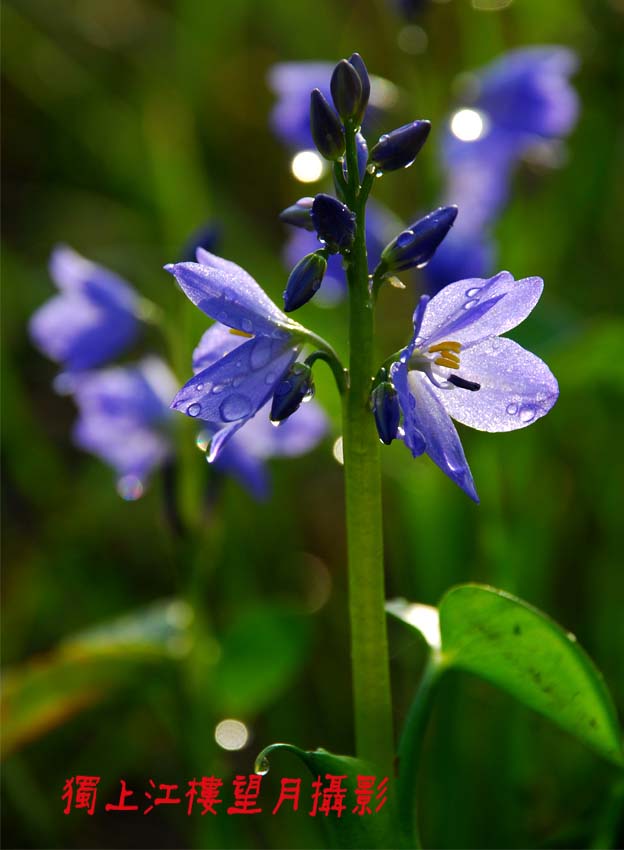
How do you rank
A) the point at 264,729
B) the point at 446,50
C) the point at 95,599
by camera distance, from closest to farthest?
the point at 264,729 < the point at 95,599 < the point at 446,50

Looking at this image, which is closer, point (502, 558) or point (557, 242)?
point (502, 558)

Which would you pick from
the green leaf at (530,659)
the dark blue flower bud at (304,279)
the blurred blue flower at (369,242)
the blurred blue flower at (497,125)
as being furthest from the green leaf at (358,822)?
the blurred blue flower at (497,125)

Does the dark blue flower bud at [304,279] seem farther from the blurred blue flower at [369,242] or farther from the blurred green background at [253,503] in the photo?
the blurred blue flower at [369,242]

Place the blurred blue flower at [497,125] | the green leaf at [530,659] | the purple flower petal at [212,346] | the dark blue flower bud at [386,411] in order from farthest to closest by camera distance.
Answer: the blurred blue flower at [497,125]
the purple flower petal at [212,346]
the green leaf at [530,659]
the dark blue flower bud at [386,411]

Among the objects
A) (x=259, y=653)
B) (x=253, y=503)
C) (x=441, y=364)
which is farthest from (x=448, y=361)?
(x=253, y=503)

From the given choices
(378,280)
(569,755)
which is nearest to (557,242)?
(569,755)

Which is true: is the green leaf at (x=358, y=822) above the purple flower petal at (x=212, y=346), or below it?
below

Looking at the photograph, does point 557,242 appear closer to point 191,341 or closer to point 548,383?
point 191,341

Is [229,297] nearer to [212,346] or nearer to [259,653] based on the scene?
[212,346]
